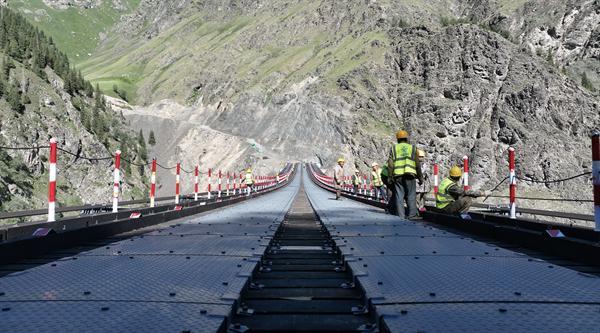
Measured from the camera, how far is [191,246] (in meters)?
6.40

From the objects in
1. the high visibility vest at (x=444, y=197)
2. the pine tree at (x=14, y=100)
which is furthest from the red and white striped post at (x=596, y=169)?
the pine tree at (x=14, y=100)

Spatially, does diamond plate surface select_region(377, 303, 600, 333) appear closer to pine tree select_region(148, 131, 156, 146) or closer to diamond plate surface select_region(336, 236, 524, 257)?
diamond plate surface select_region(336, 236, 524, 257)

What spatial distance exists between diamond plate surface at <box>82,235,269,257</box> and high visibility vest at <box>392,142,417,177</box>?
185 inches

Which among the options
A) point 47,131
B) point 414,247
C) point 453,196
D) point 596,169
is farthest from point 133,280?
point 47,131

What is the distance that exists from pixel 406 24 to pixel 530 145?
163ft

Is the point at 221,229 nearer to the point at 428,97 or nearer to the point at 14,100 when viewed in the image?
the point at 14,100

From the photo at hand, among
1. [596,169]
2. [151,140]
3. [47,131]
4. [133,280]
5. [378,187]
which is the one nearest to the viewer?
[133,280]

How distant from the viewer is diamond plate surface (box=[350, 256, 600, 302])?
147 inches

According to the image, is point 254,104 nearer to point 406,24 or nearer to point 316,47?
point 316,47

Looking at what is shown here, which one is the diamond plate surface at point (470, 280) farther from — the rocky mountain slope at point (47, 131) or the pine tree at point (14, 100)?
the pine tree at point (14, 100)

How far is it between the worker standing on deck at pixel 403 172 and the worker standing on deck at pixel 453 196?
54cm

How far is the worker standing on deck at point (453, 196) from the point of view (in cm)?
1095

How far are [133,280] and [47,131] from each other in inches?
2875

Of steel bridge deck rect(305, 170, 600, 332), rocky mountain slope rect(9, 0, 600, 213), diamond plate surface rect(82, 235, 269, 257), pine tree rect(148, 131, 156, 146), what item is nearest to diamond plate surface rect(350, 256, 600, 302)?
steel bridge deck rect(305, 170, 600, 332)
